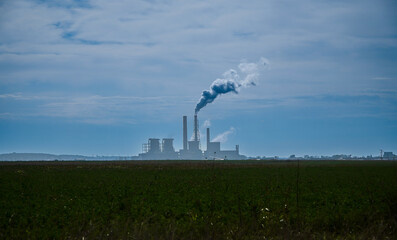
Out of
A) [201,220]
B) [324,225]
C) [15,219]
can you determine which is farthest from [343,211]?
[15,219]

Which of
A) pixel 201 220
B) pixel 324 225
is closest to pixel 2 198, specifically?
pixel 201 220

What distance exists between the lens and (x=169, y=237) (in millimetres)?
9617

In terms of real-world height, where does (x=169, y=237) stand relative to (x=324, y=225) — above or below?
above

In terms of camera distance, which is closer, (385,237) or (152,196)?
(385,237)

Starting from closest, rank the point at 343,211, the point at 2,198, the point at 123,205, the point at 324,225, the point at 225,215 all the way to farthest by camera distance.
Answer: the point at 324,225 → the point at 225,215 → the point at 343,211 → the point at 123,205 → the point at 2,198

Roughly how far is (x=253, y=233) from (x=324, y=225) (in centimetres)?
731

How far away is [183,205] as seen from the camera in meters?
23.0

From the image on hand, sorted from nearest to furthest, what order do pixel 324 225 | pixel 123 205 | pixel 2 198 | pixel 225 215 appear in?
1. pixel 324 225
2. pixel 225 215
3. pixel 123 205
4. pixel 2 198

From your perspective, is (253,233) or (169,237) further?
(253,233)

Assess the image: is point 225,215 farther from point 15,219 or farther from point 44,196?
point 44,196

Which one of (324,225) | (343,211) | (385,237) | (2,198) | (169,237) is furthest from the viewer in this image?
→ (2,198)

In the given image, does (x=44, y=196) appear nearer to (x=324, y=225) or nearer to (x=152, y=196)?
(x=152, y=196)

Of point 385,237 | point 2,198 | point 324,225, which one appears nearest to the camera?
point 385,237

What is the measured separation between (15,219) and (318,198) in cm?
1791
